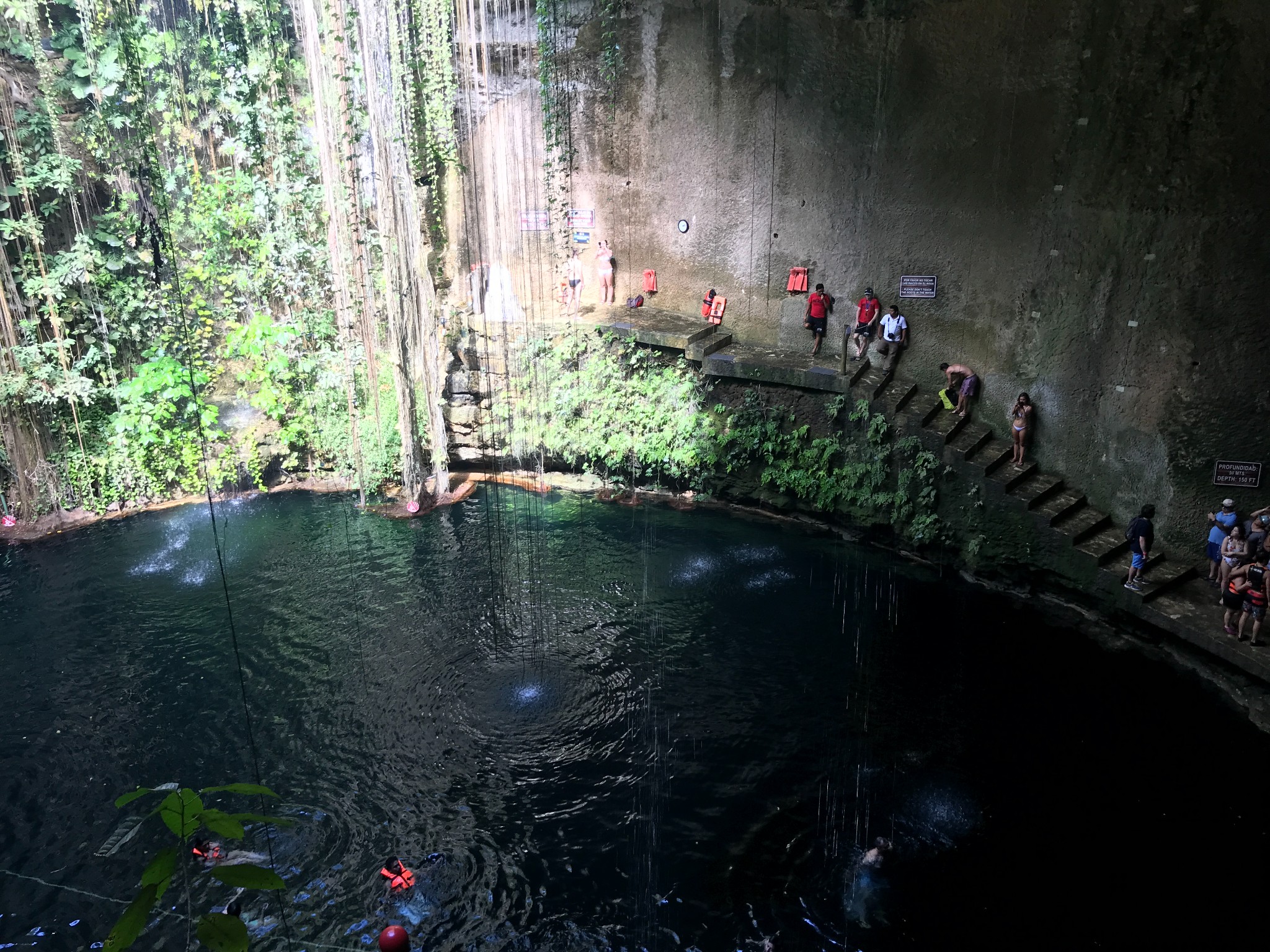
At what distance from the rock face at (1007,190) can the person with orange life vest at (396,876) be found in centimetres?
819

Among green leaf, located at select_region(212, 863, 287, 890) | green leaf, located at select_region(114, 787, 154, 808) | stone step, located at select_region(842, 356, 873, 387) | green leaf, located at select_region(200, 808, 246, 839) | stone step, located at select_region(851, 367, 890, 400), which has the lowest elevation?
stone step, located at select_region(851, 367, 890, 400)

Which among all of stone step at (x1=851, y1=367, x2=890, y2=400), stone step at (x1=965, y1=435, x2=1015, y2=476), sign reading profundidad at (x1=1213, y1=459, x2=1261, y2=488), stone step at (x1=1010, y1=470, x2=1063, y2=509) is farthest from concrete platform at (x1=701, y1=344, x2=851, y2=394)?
sign reading profundidad at (x1=1213, y1=459, x2=1261, y2=488)

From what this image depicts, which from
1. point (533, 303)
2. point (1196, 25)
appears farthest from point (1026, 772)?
point (533, 303)

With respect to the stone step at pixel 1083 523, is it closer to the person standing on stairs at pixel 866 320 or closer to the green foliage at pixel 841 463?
the green foliage at pixel 841 463

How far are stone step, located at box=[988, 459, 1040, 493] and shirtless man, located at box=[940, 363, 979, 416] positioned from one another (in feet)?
2.61

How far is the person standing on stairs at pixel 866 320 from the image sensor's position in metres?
11.7

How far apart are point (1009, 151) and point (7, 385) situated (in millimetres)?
12506

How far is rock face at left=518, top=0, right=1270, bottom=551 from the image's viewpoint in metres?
8.62

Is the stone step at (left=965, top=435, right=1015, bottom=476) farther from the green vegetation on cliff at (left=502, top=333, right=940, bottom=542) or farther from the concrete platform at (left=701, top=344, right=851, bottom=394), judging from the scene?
the concrete platform at (left=701, top=344, right=851, bottom=394)

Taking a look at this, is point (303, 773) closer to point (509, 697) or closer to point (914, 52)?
point (509, 697)

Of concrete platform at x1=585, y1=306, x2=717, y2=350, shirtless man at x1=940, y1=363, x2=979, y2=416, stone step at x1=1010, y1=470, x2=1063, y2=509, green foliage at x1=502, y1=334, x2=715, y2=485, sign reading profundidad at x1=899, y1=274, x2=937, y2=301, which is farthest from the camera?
concrete platform at x1=585, y1=306, x2=717, y2=350

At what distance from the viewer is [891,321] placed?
11555 mm

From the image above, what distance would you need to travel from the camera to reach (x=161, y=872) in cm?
163

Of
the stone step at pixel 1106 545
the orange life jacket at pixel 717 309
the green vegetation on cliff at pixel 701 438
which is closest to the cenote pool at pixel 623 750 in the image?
the stone step at pixel 1106 545
